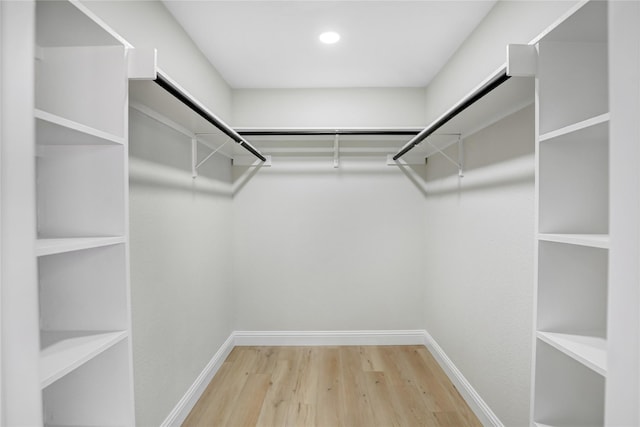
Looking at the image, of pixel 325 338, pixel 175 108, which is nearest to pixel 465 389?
pixel 325 338

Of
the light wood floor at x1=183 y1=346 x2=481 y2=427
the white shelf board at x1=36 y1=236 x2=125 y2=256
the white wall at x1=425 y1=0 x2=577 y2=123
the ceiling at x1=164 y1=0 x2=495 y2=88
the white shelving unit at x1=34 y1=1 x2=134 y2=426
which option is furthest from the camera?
the light wood floor at x1=183 y1=346 x2=481 y2=427

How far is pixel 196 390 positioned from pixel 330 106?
95.4 inches

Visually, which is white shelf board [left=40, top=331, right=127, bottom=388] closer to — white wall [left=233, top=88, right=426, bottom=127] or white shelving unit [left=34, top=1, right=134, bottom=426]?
white shelving unit [left=34, top=1, right=134, bottom=426]

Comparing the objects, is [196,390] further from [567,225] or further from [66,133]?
[567,225]

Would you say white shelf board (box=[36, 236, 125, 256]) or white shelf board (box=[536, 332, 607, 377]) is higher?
white shelf board (box=[36, 236, 125, 256])

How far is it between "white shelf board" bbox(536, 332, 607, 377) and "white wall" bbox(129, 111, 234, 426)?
5.28 feet

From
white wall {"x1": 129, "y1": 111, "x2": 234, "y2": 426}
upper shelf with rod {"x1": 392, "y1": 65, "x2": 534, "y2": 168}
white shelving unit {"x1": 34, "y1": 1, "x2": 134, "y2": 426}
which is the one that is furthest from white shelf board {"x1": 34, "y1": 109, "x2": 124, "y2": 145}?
upper shelf with rod {"x1": 392, "y1": 65, "x2": 534, "y2": 168}

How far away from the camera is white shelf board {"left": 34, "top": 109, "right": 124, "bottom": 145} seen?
0.77 metres

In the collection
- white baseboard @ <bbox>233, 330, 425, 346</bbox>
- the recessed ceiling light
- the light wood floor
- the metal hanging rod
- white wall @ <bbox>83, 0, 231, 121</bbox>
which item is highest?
the recessed ceiling light

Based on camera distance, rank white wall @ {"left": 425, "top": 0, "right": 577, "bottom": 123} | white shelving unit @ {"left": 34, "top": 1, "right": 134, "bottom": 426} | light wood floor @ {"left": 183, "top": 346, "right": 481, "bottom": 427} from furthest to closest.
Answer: light wood floor @ {"left": 183, "top": 346, "right": 481, "bottom": 427} → white wall @ {"left": 425, "top": 0, "right": 577, "bottom": 123} → white shelving unit @ {"left": 34, "top": 1, "right": 134, "bottom": 426}

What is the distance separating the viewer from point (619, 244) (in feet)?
2.34

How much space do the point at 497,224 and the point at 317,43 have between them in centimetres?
157

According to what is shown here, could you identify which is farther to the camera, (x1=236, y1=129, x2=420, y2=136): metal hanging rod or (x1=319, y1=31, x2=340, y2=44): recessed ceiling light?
(x1=236, y1=129, x2=420, y2=136): metal hanging rod

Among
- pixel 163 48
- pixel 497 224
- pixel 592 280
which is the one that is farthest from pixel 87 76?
pixel 497 224
